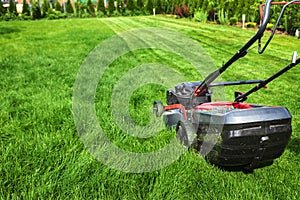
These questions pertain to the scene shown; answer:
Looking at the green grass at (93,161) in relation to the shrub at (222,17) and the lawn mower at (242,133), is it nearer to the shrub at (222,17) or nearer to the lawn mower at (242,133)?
the lawn mower at (242,133)

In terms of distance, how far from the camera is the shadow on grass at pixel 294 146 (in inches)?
108

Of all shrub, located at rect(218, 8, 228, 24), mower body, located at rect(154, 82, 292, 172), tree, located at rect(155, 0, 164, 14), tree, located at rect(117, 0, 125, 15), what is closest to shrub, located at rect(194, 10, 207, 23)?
shrub, located at rect(218, 8, 228, 24)

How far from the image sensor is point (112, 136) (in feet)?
9.07

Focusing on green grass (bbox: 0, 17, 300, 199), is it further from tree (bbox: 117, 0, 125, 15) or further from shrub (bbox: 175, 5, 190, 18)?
tree (bbox: 117, 0, 125, 15)

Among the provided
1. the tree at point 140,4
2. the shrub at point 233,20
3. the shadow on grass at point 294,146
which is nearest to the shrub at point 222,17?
the shrub at point 233,20

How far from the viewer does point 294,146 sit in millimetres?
2846

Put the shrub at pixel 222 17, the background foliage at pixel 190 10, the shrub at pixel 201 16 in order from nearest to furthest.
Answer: the background foliage at pixel 190 10, the shrub at pixel 222 17, the shrub at pixel 201 16

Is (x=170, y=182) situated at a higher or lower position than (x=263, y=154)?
lower

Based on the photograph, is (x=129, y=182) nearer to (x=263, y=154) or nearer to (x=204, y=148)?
(x=204, y=148)

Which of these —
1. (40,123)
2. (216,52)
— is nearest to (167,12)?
(216,52)

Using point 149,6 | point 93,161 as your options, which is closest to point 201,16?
point 149,6

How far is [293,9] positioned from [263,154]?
442 inches

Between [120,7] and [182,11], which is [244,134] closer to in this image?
[182,11]

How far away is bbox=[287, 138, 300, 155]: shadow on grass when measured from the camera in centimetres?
275
